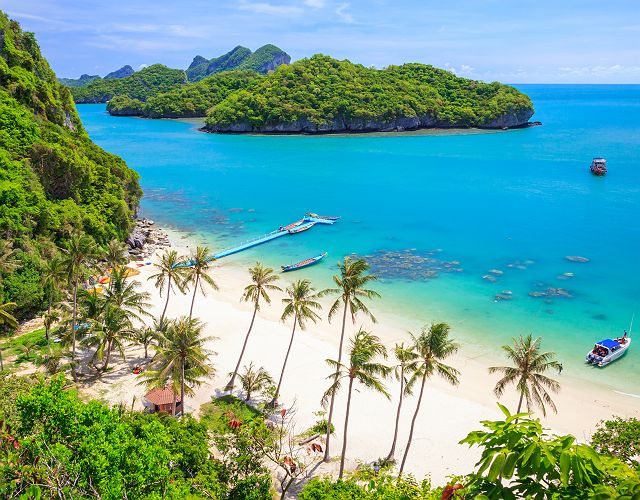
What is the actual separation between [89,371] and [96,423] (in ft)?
59.0

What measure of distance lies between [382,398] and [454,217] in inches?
1953

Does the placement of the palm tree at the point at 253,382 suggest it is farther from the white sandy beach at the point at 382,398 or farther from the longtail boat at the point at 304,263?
the longtail boat at the point at 304,263

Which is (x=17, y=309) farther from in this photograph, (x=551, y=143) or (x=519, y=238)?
(x=551, y=143)

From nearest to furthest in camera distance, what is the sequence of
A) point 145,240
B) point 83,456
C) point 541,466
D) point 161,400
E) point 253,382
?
1. point 541,466
2. point 83,456
3. point 161,400
4. point 253,382
5. point 145,240

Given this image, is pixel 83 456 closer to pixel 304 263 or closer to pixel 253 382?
pixel 253 382

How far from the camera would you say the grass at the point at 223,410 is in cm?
2821

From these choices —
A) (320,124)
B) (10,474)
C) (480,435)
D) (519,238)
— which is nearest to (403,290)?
(519,238)

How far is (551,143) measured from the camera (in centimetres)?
14550

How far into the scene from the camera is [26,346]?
34.6m

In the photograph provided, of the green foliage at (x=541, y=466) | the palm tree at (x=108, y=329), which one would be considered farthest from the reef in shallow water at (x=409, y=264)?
the green foliage at (x=541, y=466)

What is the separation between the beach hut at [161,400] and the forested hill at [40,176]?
15233 millimetres

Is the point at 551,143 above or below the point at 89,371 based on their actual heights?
above

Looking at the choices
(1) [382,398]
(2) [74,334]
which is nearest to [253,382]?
(1) [382,398]

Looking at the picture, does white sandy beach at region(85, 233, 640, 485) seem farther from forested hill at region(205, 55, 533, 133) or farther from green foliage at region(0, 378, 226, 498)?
forested hill at region(205, 55, 533, 133)
